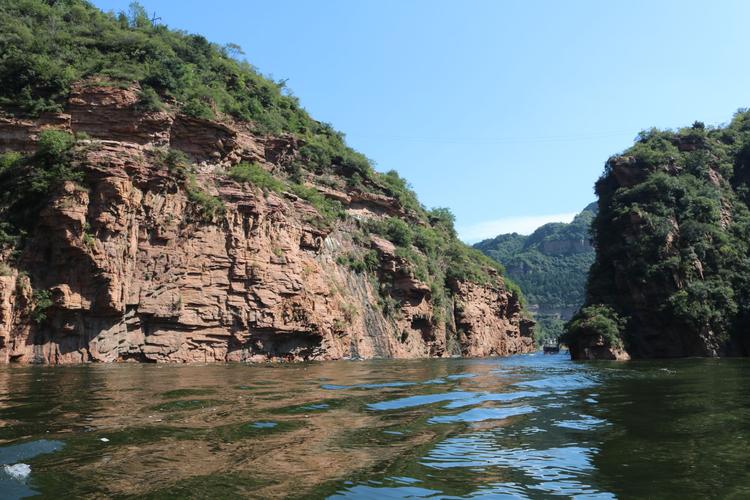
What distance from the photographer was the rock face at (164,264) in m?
28.9

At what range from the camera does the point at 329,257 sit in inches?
1877

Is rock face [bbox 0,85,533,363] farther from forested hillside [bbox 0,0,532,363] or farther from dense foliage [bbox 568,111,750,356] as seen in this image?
dense foliage [bbox 568,111,750,356]

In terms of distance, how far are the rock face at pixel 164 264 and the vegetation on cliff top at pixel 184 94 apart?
4.18 feet

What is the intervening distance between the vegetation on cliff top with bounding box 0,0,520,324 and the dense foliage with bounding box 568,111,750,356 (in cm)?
1791

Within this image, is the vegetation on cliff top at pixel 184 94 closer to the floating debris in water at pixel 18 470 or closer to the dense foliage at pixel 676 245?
the dense foliage at pixel 676 245

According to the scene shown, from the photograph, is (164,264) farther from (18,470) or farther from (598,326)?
(598,326)

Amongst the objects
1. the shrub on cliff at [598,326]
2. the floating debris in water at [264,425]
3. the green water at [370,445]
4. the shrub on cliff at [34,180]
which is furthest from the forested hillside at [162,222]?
the floating debris in water at [264,425]

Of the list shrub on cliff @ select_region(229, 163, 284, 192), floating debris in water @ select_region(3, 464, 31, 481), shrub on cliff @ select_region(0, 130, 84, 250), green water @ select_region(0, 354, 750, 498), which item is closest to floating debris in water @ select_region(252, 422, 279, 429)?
green water @ select_region(0, 354, 750, 498)

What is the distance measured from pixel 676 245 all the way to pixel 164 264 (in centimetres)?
4120

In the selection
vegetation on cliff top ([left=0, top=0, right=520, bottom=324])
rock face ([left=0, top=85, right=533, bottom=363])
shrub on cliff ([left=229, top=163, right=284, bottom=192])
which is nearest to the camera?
rock face ([left=0, top=85, right=533, bottom=363])

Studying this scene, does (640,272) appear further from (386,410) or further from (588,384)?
(386,410)

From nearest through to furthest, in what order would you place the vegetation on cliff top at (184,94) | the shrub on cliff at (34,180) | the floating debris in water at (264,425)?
the floating debris in water at (264,425) → the shrub on cliff at (34,180) → the vegetation on cliff top at (184,94)

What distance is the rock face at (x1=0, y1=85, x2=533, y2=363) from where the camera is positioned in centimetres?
2889

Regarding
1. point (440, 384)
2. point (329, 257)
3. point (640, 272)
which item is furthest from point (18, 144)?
point (640, 272)
